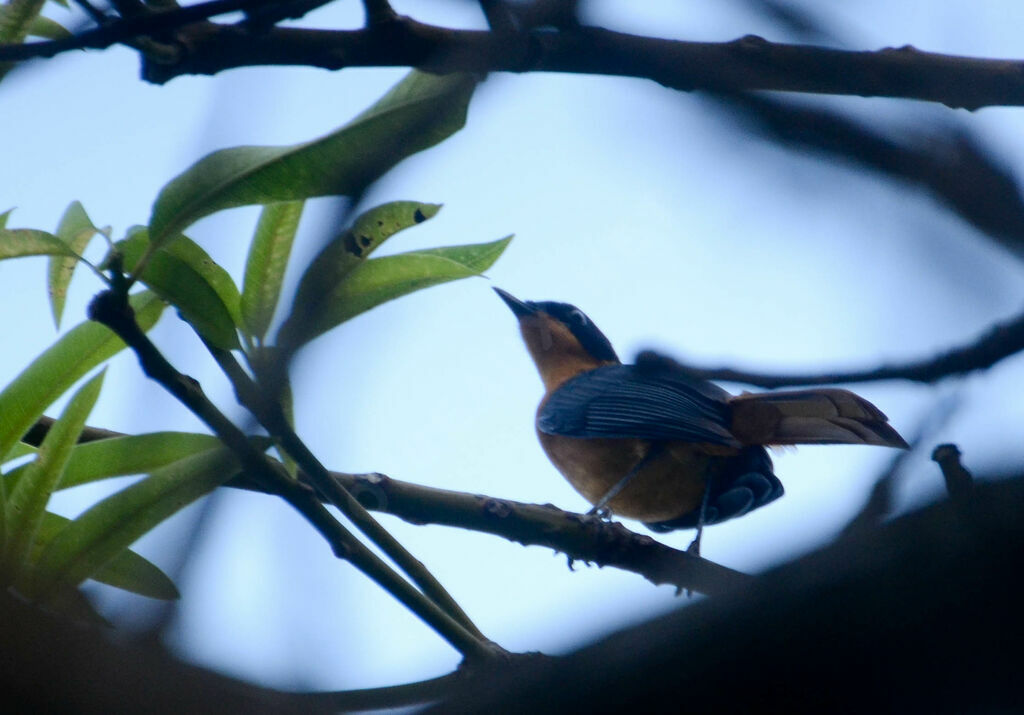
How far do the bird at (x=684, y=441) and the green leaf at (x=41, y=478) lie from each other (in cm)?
261

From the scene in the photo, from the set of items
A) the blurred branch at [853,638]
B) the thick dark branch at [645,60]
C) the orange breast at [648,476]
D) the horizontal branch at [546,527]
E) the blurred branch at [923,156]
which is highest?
the orange breast at [648,476]

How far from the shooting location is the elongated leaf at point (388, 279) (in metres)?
2.09

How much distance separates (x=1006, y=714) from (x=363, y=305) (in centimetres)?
157

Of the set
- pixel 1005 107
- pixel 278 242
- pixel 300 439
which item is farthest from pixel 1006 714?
pixel 278 242

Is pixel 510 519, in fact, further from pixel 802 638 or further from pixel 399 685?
pixel 802 638

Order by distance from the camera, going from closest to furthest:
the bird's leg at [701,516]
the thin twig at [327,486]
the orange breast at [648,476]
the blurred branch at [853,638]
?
the blurred branch at [853,638] → the thin twig at [327,486] → the bird's leg at [701,516] → the orange breast at [648,476]

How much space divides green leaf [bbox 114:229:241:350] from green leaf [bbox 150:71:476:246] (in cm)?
8

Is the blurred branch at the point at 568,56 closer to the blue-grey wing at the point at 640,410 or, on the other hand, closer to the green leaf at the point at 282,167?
the green leaf at the point at 282,167

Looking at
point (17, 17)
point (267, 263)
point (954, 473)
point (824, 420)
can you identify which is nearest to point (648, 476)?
point (824, 420)

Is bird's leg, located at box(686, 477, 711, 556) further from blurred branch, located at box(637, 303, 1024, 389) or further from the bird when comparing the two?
blurred branch, located at box(637, 303, 1024, 389)

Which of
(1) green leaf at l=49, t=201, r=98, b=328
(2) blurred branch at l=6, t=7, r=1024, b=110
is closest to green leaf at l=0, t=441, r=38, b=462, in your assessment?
(1) green leaf at l=49, t=201, r=98, b=328

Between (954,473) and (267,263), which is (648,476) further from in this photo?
(954,473)

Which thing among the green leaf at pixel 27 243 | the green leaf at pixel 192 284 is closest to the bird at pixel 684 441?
the green leaf at pixel 192 284

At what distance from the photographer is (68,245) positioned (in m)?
1.96
